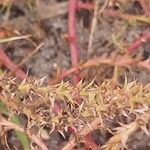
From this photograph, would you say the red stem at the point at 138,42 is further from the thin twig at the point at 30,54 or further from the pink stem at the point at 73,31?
the thin twig at the point at 30,54

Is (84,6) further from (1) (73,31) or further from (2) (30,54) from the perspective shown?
(2) (30,54)

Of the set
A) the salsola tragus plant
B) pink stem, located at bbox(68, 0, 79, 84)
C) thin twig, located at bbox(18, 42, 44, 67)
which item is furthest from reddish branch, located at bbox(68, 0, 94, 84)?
the salsola tragus plant

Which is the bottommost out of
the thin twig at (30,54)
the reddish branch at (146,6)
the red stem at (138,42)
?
the thin twig at (30,54)

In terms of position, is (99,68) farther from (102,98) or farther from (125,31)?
(102,98)

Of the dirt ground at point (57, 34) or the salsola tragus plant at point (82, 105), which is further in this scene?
the dirt ground at point (57, 34)

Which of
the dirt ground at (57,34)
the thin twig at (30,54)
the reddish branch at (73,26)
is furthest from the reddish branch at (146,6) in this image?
the thin twig at (30,54)
